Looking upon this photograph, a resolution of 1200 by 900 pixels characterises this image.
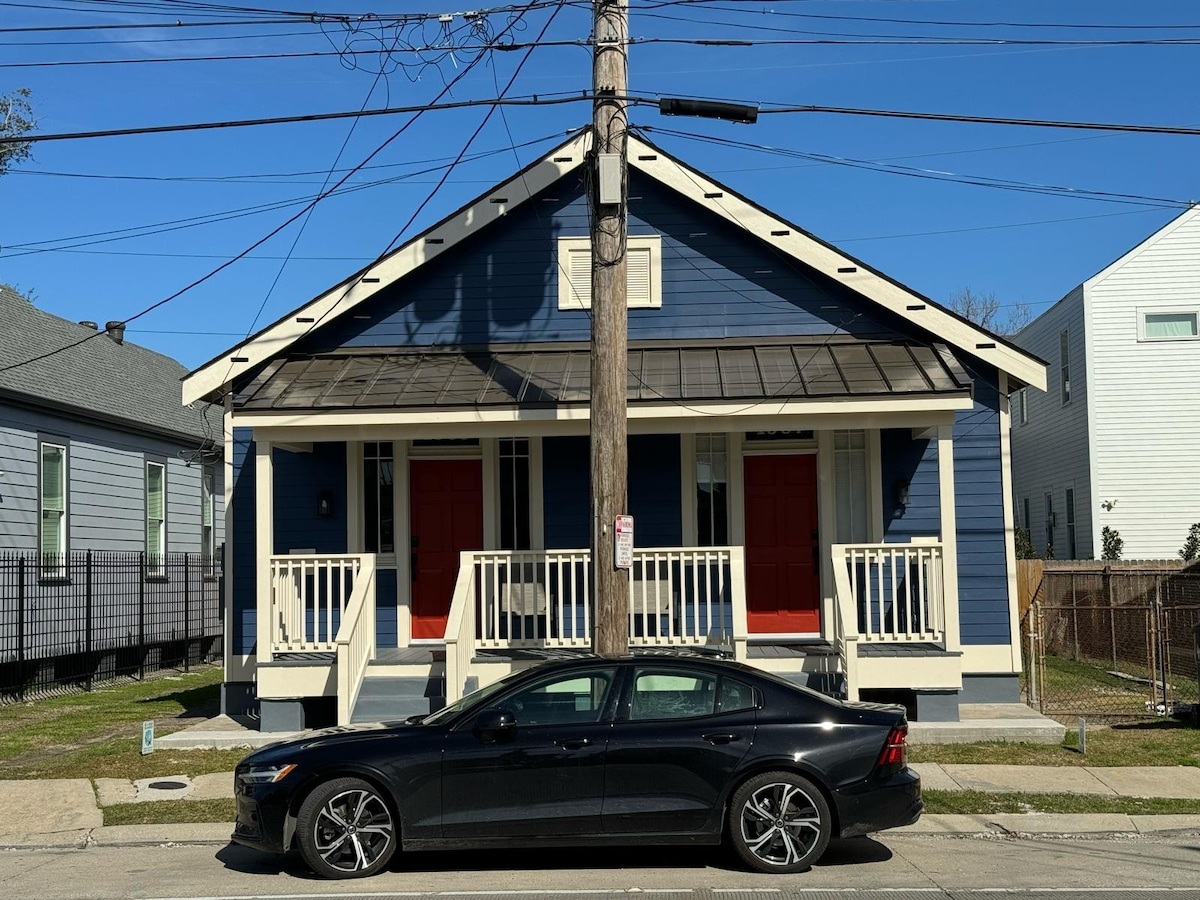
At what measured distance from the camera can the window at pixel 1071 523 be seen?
26906 mm

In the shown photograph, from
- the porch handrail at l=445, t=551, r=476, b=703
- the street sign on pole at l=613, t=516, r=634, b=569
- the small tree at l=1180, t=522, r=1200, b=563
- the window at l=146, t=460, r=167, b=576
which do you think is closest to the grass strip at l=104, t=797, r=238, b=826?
the porch handrail at l=445, t=551, r=476, b=703

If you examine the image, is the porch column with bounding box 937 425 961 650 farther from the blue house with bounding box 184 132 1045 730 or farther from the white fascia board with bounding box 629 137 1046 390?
the white fascia board with bounding box 629 137 1046 390

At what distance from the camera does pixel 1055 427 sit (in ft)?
91.2

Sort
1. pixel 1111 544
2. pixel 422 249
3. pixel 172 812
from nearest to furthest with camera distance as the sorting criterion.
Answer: pixel 172 812
pixel 422 249
pixel 1111 544

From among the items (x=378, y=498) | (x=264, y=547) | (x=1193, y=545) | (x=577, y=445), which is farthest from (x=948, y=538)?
(x=1193, y=545)

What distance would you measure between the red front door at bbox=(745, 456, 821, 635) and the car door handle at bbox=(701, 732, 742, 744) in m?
6.52

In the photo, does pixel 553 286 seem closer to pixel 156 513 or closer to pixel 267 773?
pixel 267 773

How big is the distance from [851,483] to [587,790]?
7.33 metres

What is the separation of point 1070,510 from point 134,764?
69.5ft

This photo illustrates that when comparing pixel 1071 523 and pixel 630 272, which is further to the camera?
pixel 1071 523

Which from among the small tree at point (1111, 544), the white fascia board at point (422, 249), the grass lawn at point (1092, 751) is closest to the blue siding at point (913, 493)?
the grass lawn at point (1092, 751)

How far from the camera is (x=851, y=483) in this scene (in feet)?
47.0

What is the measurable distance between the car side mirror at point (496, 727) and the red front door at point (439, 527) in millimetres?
6649

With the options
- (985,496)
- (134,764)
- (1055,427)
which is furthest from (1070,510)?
(134,764)
